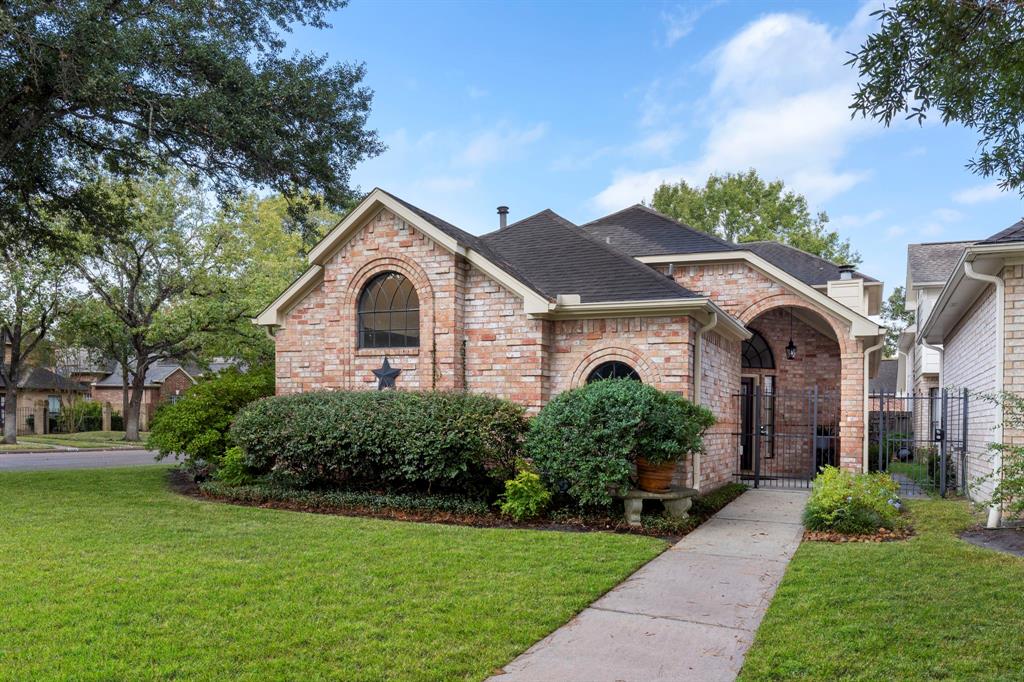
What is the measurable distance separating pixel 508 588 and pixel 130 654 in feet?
9.11

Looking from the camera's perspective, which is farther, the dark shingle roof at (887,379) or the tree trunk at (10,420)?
the dark shingle roof at (887,379)

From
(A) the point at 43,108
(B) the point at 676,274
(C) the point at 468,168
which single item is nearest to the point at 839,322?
(B) the point at 676,274

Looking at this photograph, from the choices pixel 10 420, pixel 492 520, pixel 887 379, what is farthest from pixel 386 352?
pixel 887 379

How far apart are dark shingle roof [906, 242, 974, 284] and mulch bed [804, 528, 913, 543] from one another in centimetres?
1700

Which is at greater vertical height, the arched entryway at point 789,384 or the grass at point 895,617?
the arched entryway at point 789,384

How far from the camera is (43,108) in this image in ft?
36.8

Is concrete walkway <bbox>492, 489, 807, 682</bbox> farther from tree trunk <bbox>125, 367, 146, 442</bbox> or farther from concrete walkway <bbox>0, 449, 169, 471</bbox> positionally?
tree trunk <bbox>125, 367, 146, 442</bbox>

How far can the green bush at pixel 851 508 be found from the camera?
8508mm

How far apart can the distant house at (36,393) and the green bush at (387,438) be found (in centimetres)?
3098

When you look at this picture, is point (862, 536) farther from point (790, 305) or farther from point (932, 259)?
point (932, 259)

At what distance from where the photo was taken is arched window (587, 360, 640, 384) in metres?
10.9

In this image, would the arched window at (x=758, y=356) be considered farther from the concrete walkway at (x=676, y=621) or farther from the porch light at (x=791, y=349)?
the concrete walkway at (x=676, y=621)

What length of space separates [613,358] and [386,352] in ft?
12.9

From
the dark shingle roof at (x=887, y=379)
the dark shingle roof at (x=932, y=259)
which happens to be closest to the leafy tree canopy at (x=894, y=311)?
the dark shingle roof at (x=887, y=379)
